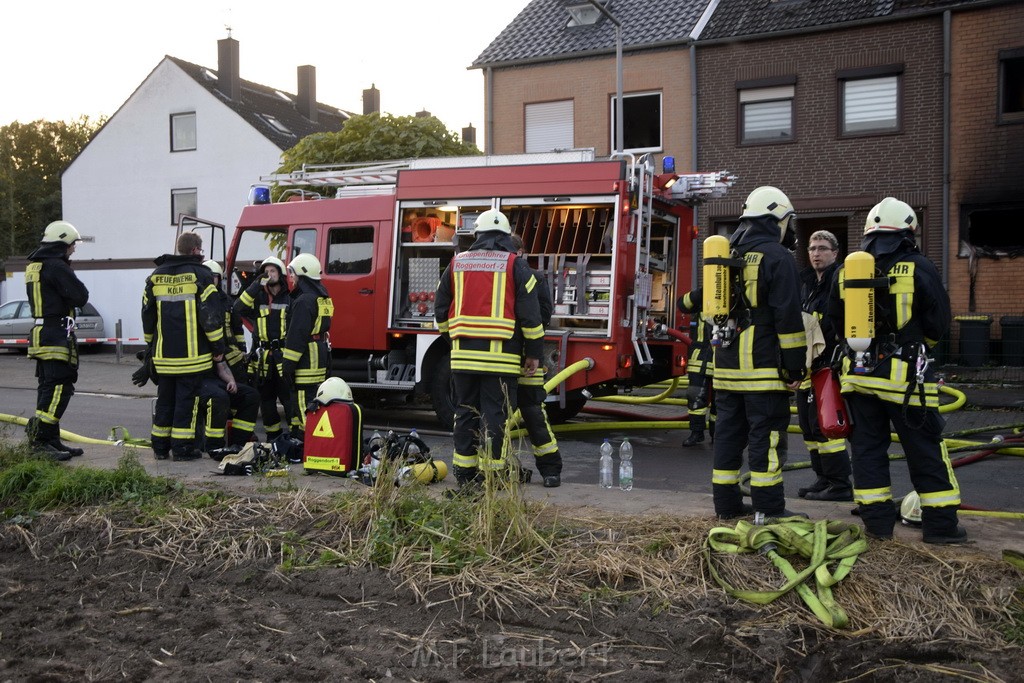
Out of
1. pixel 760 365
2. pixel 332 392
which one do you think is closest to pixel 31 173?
pixel 332 392

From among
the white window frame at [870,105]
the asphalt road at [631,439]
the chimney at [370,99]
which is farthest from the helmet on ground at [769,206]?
the chimney at [370,99]

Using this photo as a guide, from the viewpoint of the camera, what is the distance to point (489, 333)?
6.10m

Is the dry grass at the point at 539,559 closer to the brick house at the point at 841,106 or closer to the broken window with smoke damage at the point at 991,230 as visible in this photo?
the broken window with smoke damage at the point at 991,230

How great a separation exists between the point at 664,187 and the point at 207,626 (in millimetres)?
6650

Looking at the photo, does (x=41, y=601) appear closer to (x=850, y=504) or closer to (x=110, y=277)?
(x=850, y=504)

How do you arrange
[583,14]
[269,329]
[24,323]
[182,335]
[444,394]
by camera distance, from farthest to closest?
[24,323]
[583,14]
[444,394]
[269,329]
[182,335]

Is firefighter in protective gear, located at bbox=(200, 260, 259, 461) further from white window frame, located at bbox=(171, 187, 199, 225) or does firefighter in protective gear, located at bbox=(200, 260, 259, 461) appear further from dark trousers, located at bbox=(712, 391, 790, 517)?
white window frame, located at bbox=(171, 187, 199, 225)

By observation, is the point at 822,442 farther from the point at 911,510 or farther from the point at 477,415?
the point at 477,415

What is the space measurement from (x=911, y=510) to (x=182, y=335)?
5.21 m

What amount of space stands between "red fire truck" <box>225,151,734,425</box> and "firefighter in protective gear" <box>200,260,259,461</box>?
2.10 metres

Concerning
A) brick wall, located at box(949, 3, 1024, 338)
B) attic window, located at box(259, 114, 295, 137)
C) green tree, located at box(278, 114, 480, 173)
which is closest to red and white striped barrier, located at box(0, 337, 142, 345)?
green tree, located at box(278, 114, 480, 173)

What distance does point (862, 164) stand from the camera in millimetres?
18203

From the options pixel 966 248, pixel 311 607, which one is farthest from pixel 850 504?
pixel 966 248

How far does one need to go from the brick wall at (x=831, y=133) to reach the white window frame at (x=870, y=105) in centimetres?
15
